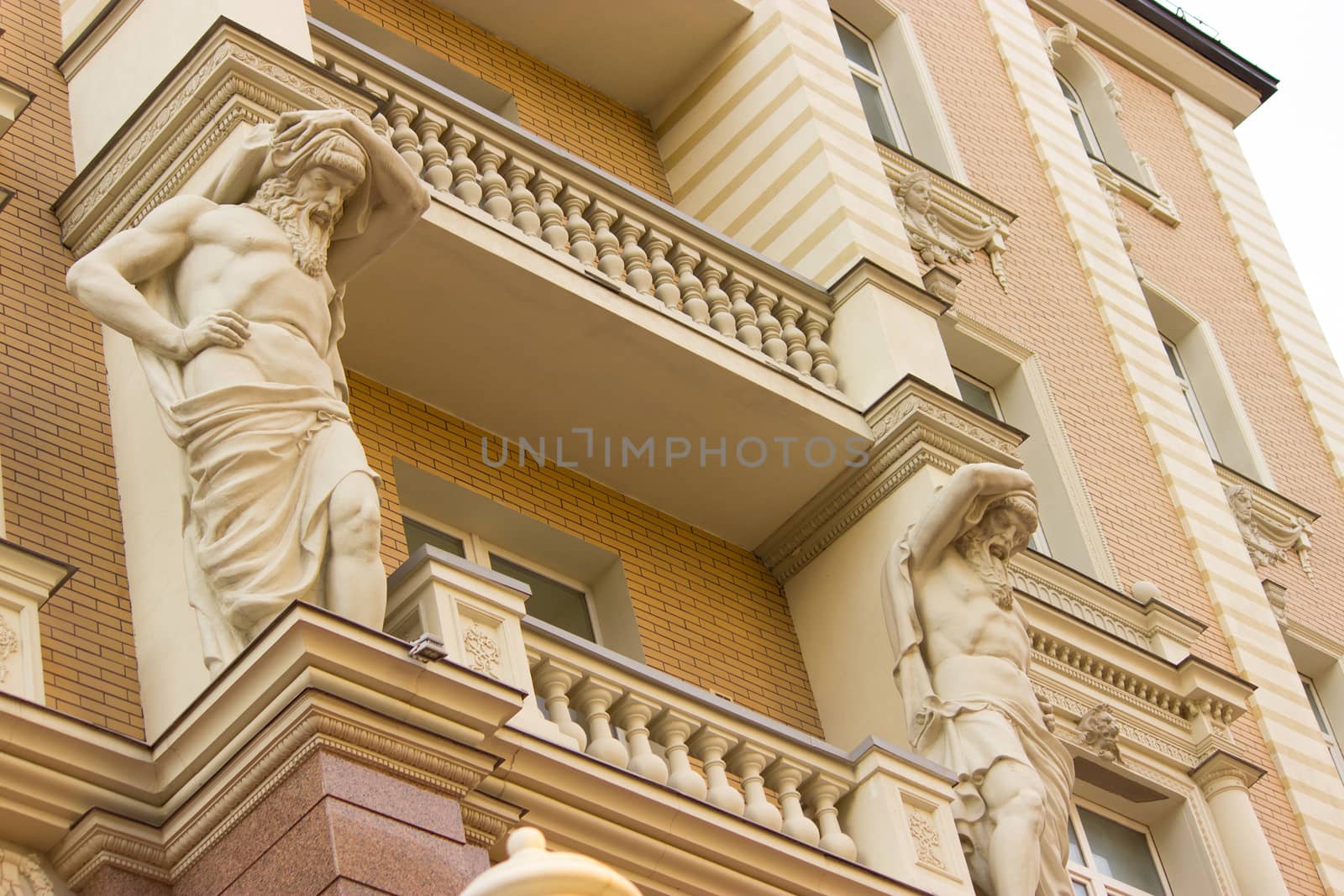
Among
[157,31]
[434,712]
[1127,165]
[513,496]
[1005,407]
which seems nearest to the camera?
[434,712]

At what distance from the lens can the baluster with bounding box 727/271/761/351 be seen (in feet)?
43.0

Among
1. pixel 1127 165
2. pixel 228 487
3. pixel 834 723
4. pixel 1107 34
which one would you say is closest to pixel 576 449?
pixel 834 723

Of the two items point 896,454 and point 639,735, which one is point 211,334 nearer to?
point 639,735

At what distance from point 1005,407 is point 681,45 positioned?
3671 mm

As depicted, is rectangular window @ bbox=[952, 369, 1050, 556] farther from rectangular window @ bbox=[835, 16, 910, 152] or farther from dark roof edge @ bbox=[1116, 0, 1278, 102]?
dark roof edge @ bbox=[1116, 0, 1278, 102]

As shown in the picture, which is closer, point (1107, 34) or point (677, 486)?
point (677, 486)

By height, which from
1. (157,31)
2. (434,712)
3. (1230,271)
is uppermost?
(1230,271)

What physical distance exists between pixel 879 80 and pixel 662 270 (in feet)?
20.1

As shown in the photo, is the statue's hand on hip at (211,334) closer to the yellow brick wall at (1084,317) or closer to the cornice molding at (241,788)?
the cornice molding at (241,788)

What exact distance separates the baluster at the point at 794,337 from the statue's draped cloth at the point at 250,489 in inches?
181

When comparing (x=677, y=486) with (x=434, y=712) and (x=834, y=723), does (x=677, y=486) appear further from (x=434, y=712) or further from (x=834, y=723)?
(x=434, y=712)

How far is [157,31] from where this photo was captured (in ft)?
36.3

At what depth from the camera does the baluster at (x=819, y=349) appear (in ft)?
43.8

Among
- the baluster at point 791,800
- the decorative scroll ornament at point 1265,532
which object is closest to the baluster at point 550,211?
the baluster at point 791,800
